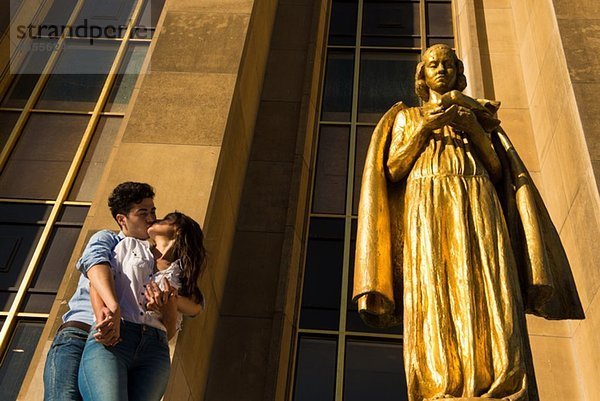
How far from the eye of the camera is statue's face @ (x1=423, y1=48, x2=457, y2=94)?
5660mm

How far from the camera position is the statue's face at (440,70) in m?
5.66

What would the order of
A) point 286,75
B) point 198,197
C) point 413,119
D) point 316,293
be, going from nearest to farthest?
point 413,119 < point 198,197 < point 316,293 < point 286,75

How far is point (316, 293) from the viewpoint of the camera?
28.3 feet

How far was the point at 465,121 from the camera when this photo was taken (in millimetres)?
5223

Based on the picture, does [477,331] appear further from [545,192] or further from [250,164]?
[250,164]

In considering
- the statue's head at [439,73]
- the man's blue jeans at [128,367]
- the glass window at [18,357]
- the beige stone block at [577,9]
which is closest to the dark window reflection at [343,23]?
the beige stone block at [577,9]

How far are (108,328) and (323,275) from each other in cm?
544

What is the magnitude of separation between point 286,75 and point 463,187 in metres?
5.99

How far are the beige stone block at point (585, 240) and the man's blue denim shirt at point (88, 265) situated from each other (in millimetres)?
4828

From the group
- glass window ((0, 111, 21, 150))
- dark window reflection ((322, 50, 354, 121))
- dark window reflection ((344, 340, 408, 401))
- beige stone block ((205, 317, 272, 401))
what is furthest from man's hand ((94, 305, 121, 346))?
glass window ((0, 111, 21, 150))

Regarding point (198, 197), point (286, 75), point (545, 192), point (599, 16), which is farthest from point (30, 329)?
point (599, 16)

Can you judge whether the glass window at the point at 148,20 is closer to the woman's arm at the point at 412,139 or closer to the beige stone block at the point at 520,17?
the beige stone block at the point at 520,17

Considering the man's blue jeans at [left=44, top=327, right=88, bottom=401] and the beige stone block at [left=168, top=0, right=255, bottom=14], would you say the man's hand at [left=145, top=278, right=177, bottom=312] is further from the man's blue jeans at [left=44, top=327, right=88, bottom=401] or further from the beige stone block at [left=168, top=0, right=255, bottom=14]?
the beige stone block at [left=168, top=0, right=255, bottom=14]

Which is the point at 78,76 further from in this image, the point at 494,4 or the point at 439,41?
the point at 494,4
